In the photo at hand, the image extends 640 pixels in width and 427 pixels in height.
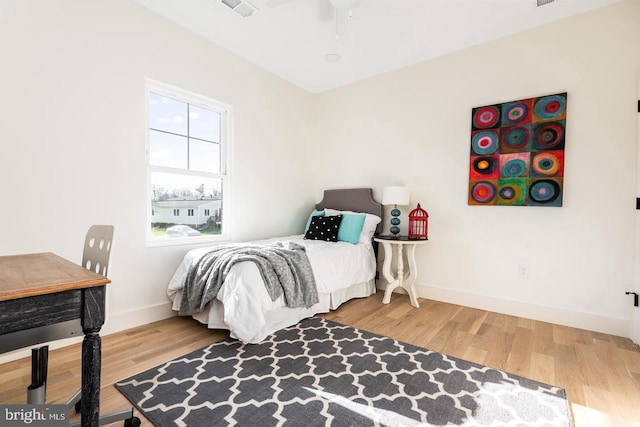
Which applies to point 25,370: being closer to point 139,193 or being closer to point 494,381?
point 139,193

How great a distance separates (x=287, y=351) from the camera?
2156mm

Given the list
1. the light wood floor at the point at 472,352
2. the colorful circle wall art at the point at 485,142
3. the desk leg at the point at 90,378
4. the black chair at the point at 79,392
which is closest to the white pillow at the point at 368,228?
the light wood floor at the point at 472,352

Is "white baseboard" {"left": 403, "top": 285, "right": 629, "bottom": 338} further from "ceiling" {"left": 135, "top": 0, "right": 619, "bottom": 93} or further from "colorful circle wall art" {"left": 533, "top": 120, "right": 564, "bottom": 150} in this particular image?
"ceiling" {"left": 135, "top": 0, "right": 619, "bottom": 93}

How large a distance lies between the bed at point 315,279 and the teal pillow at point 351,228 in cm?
1

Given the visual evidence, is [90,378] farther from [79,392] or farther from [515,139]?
[515,139]

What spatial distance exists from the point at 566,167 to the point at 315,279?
2.43 meters

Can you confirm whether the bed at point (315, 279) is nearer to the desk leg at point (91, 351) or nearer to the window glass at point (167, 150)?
the window glass at point (167, 150)

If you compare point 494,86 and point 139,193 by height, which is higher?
point 494,86

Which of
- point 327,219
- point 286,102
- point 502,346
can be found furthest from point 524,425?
point 286,102

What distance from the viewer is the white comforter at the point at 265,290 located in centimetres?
218

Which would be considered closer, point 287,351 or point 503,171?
point 287,351

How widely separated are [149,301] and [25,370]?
0.90 meters

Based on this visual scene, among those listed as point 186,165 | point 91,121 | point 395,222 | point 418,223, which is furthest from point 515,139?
point 91,121

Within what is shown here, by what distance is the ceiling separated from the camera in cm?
255
